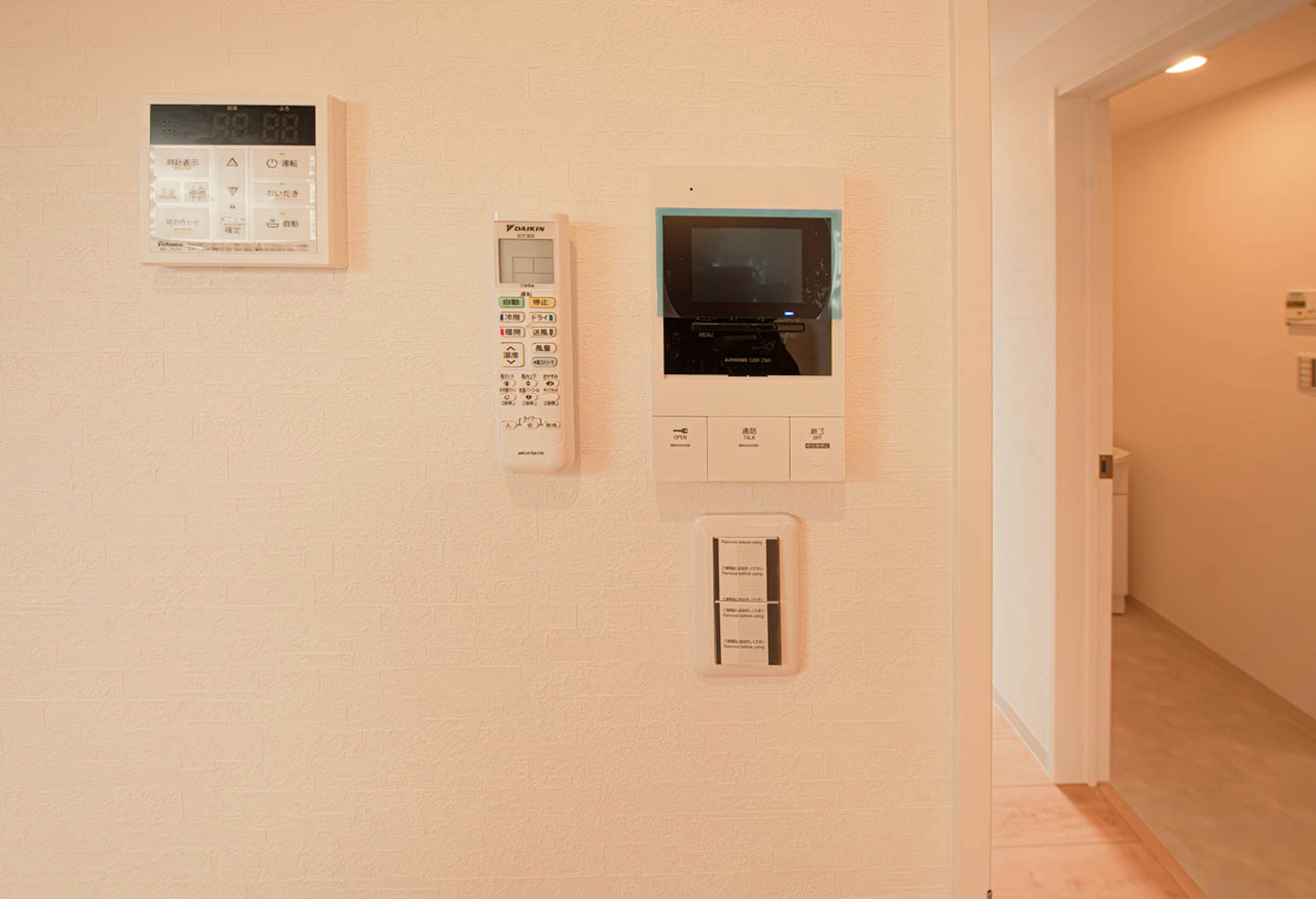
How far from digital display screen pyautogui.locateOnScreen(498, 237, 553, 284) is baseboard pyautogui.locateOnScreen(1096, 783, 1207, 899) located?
223cm

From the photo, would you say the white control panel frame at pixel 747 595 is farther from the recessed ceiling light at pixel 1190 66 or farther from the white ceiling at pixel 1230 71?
the recessed ceiling light at pixel 1190 66

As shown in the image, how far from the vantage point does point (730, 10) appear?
98 centimetres

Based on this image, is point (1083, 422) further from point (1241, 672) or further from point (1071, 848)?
point (1241, 672)

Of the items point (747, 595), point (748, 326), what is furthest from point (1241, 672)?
point (748, 326)

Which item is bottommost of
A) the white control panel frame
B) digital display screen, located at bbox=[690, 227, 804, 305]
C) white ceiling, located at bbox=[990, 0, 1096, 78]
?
the white control panel frame

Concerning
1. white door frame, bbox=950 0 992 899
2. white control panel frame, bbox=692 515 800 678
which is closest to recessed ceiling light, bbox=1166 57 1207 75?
white door frame, bbox=950 0 992 899

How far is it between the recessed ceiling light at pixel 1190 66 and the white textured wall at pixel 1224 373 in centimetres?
38

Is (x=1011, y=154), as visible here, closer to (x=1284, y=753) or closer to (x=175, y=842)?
(x=1284, y=753)

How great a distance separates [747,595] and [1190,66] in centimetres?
283

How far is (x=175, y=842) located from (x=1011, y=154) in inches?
115

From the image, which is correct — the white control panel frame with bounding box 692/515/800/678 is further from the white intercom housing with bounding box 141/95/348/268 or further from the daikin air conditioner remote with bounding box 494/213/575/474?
the white intercom housing with bounding box 141/95/348/268

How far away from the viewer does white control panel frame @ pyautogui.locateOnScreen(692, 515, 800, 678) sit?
1.01 meters

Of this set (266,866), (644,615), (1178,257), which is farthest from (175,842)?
(1178,257)

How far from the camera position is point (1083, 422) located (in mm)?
2398
